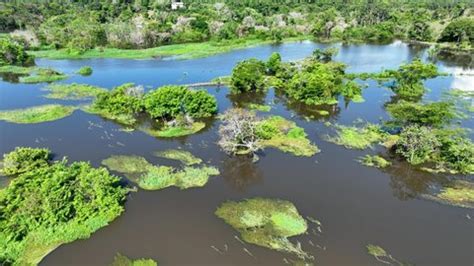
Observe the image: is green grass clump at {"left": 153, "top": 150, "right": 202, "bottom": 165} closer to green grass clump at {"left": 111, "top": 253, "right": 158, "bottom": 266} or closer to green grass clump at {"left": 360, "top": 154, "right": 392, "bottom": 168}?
green grass clump at {"left": 111, "top": 253, "right": 158, "bottom": 266}

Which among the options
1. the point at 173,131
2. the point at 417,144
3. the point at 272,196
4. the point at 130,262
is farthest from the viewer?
the point at 173,131

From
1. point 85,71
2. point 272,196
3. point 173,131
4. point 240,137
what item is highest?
point 85,71

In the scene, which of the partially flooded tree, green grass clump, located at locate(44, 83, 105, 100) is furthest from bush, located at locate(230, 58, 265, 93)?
green grass clump, located at locate(44, 83, 105, 100)

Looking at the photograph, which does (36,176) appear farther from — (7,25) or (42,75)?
(7,25)

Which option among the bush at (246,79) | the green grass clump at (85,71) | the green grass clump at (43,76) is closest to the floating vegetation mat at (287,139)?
the bush at (246,79)

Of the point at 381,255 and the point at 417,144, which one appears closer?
the point at 381,255

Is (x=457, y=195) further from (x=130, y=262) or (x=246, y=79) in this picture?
(x=246, y=79)

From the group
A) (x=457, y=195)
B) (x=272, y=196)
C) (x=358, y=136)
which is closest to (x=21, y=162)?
(x=272, y=196)

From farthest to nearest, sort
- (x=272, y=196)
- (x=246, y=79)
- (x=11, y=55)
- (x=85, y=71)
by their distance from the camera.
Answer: (x=11, y=55), (x=85, y=71), (x=246, y=79), (x=272, y=196)
